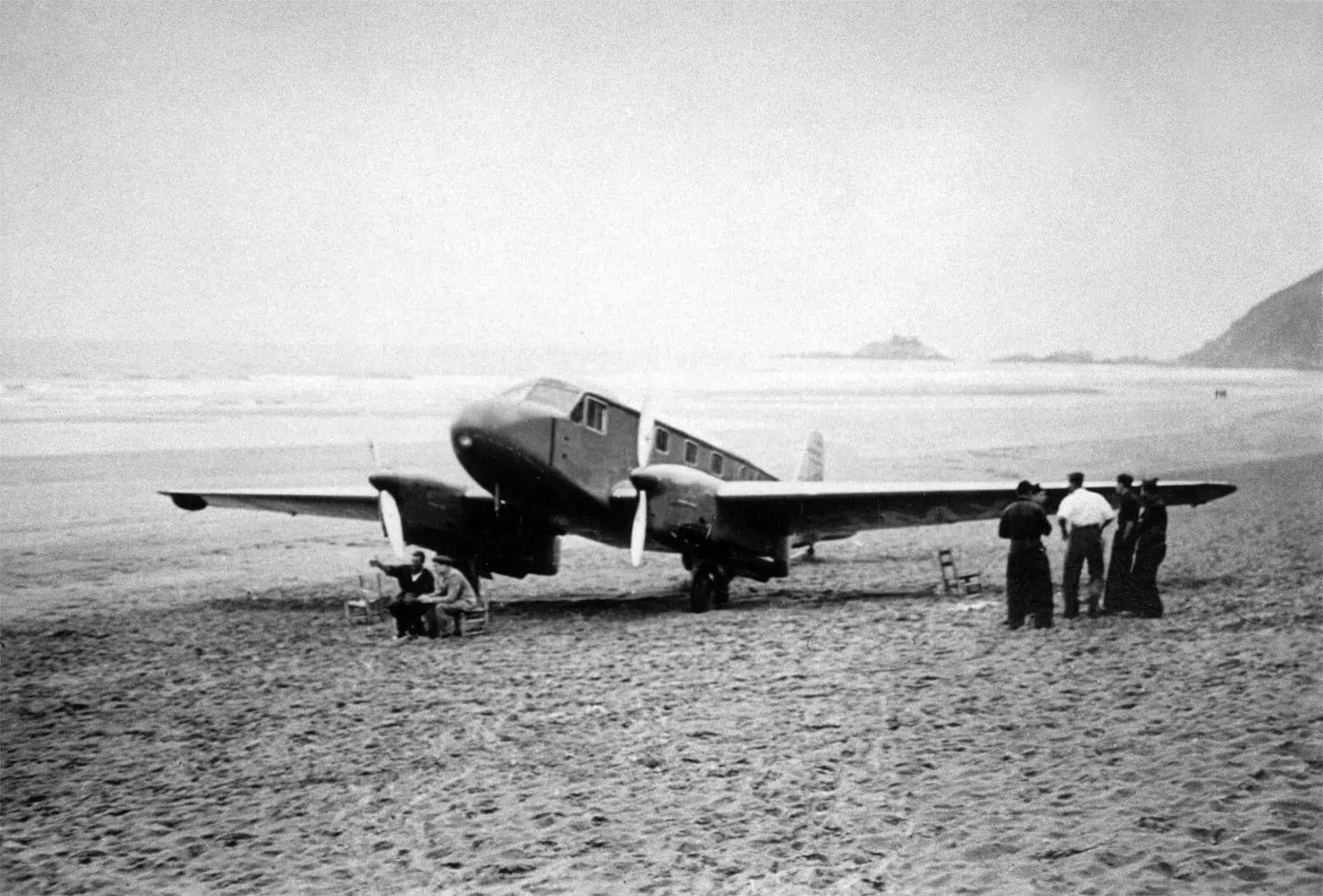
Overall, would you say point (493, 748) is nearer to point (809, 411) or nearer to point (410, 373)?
point (410, 373)

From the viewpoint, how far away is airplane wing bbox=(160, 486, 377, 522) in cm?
1290

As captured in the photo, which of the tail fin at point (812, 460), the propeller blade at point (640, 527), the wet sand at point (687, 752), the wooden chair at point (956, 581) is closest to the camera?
the wet sand at point (687, 752)

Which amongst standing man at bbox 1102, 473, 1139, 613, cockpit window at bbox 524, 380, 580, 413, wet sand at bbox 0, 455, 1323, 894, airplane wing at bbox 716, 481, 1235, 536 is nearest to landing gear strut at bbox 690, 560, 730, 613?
airplane wing at bbox 716, 481, 1235, 536

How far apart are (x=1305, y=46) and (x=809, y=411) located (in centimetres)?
1357

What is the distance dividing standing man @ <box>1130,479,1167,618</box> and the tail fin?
844 cm

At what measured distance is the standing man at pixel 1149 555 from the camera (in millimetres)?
9328

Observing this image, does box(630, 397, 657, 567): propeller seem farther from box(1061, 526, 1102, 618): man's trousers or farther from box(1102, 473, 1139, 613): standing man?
box(1102, 473, 1139, 613): standing man

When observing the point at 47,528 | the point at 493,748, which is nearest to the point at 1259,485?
the point at 493,748

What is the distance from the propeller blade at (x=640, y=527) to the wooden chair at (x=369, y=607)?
3.21 metres

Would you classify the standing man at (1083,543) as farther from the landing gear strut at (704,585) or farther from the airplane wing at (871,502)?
the landing gear strut at (704,585)

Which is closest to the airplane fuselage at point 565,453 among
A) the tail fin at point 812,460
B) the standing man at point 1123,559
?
the standing man at point 1123,559

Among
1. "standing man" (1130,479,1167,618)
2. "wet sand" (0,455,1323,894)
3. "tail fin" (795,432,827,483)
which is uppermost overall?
"tail fin" (795,432,827,483)

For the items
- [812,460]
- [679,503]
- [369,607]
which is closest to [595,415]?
[679,503]

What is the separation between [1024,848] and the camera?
529 cm
